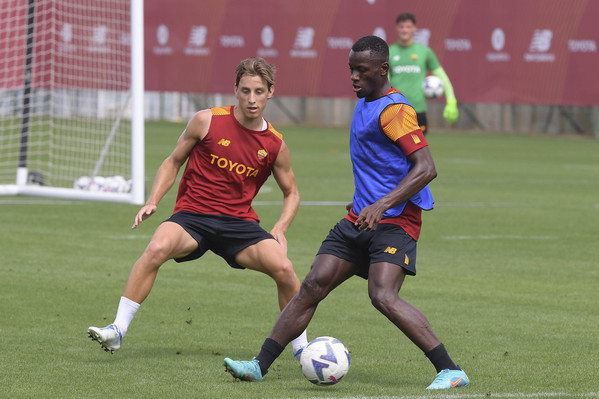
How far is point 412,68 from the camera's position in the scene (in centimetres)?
1808

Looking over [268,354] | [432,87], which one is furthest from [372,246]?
[432,87]

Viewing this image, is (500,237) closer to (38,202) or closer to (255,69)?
(38,202)

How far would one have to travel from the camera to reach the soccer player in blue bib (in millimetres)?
6461

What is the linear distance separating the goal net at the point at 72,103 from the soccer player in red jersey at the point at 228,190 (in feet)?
20.1

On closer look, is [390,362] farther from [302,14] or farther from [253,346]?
[302,14]

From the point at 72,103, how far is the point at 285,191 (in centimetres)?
2881

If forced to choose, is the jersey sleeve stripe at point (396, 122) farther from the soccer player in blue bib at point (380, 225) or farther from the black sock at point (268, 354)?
the black sock at point (268, 354)

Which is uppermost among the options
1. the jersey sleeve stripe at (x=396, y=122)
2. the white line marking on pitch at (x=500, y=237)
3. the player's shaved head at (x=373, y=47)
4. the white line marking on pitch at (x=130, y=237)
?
the player's shaved head at (x=373, y=47)

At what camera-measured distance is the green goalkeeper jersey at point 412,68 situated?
18.0m

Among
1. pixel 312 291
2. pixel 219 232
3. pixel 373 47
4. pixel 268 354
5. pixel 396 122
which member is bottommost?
pixel 268 354

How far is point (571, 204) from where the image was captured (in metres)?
18.2

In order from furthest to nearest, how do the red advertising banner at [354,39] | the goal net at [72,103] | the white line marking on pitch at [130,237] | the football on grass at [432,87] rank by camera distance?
the red advertising banner at [354,39], the football on grass at [432,87], the goal net at [72,103], the white line marking on pitch at [130,237]

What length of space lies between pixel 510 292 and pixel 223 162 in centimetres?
362

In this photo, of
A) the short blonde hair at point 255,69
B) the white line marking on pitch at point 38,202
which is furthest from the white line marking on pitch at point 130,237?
the short blonde hair at point 255,69
